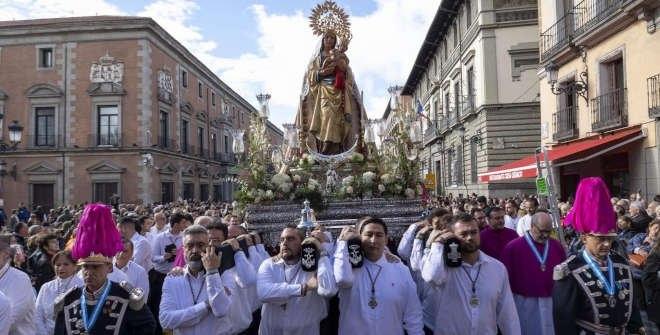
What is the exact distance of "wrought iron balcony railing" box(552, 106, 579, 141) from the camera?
1878 cm

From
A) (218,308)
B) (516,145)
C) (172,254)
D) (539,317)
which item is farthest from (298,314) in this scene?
(516,145)

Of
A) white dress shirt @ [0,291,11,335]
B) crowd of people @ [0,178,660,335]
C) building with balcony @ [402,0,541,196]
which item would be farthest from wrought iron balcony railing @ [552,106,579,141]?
white dress shirt @ [0,291,11,335]

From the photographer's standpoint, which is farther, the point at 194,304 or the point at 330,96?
A: the point at 330,96

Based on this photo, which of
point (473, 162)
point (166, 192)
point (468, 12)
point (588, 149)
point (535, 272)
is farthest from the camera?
point (166, 192)

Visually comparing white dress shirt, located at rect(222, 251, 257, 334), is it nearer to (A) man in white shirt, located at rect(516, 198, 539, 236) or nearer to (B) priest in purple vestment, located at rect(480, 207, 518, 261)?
(B) priest in purple vestment, located at rect(480, 207, 518, 261)

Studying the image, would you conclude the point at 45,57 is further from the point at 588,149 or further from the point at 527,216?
the point at 527,216

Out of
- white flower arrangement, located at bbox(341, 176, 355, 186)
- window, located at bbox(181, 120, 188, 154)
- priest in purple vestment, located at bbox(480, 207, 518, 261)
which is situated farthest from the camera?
window, located at bbox(181, 120, 188, 154)

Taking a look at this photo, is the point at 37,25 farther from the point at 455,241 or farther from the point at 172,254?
the point at 455,241

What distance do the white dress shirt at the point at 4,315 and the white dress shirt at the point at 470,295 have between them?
3.07m

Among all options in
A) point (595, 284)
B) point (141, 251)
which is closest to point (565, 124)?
point (141, 251)

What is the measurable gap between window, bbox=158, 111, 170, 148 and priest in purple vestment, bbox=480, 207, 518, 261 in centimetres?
2961

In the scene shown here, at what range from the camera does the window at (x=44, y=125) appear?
3259cm

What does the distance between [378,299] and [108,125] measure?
3093cm

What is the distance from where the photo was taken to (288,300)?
484cm
